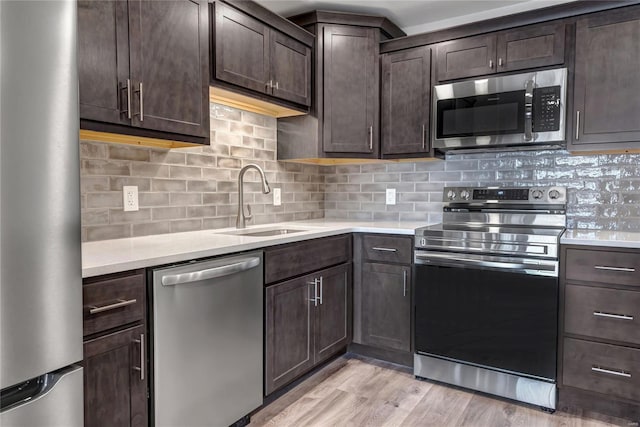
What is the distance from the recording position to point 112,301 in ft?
4.45

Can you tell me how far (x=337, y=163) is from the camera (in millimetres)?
3322

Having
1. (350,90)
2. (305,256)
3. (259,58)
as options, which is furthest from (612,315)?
(259,58)

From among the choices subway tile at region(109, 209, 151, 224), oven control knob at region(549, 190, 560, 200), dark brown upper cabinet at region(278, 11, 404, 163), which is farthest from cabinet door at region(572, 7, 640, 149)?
subway tile at region(109, 209, 151, 224)

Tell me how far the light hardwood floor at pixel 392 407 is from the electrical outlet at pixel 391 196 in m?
1.26

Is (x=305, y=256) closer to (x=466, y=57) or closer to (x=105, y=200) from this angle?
(x=105, y=200)

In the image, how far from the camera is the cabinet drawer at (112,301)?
4.21 feet

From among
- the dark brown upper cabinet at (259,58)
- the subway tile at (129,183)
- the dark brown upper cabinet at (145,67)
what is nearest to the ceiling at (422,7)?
the dark brown upper cabinet at (259,58)

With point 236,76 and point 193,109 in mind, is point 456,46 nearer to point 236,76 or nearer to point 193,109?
point 236,76

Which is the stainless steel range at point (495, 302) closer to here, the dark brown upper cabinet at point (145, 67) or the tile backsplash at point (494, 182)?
the tile backsplash at point (494, 182)

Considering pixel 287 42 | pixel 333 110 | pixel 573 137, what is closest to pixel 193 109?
pixel 287 42

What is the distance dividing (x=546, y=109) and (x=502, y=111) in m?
0.23

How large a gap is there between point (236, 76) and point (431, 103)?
4.26 feet

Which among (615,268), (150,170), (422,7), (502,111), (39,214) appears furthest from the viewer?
(422,7)

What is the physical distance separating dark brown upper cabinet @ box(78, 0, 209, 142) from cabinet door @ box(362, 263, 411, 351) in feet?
4.46
